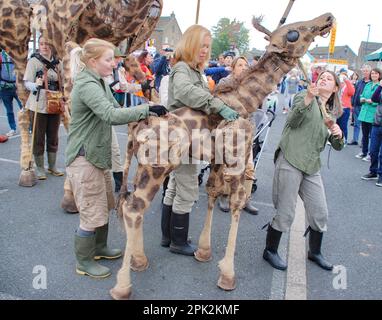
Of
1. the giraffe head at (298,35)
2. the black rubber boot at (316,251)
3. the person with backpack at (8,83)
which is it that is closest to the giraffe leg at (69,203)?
the black rubber boot at (316,251)

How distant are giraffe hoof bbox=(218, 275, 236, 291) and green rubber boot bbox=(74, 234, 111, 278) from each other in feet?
3.24

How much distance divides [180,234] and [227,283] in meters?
0.72

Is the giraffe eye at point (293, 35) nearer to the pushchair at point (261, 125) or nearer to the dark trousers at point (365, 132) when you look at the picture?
the pushchair at point (261, 125)

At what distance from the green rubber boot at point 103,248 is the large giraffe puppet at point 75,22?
70.2 inches

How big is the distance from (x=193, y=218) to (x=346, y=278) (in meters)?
1.84

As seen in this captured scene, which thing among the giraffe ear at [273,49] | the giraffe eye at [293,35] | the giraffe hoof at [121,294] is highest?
the giraffe eye at [293,35]

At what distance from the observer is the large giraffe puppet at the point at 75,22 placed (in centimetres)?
398

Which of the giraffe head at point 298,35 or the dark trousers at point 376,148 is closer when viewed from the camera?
the giraffe head at point 298,35

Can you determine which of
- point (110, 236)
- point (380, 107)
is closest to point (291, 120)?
point (110, 236)

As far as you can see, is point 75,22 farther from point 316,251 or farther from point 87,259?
point 316,251

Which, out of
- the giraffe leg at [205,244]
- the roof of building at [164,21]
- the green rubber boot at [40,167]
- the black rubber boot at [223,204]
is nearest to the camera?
the giraffe leg at [205,244]

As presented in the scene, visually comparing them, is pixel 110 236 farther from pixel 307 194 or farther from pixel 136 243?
pixel 307 194

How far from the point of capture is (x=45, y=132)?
523 cm

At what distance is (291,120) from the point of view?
3273 mm
